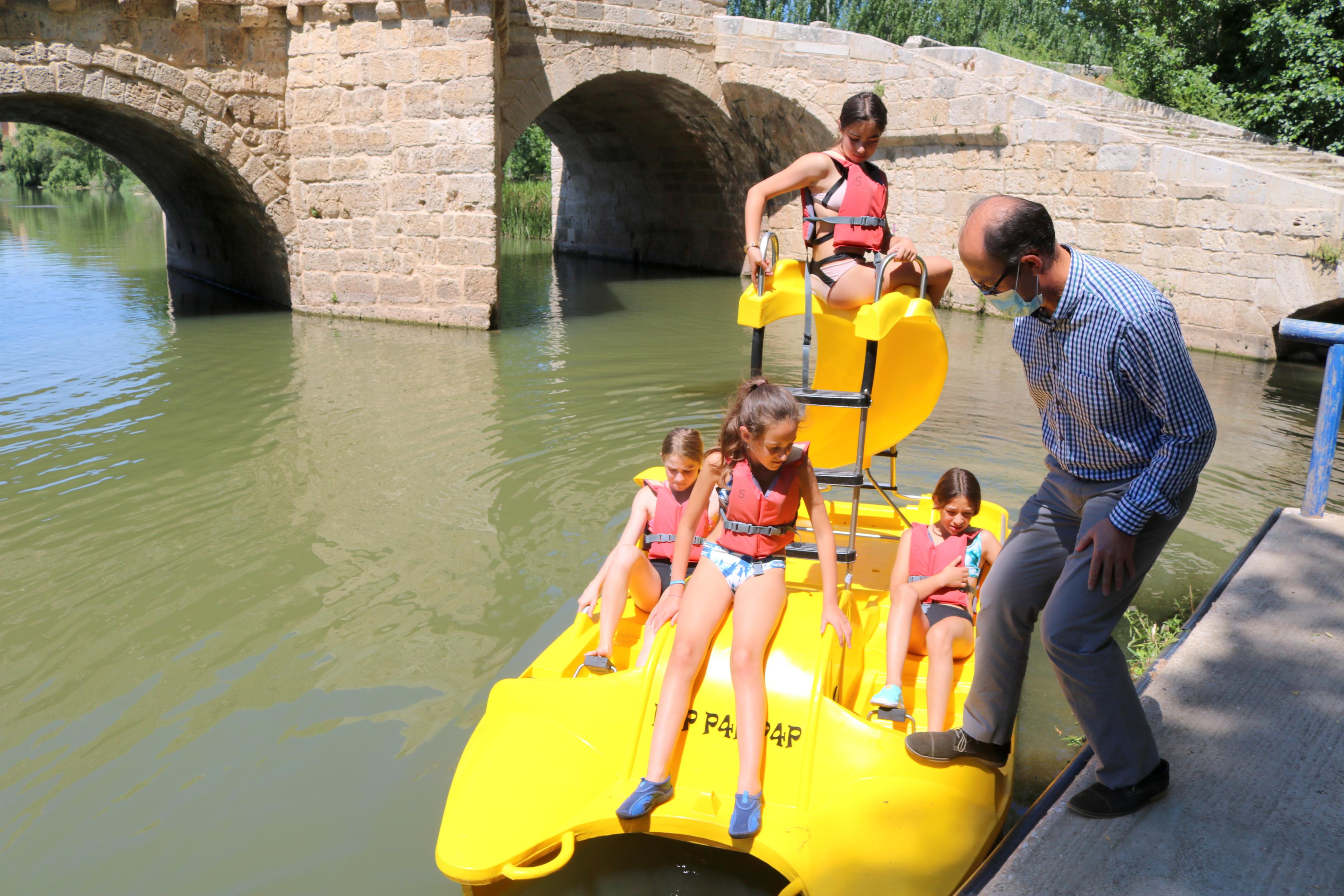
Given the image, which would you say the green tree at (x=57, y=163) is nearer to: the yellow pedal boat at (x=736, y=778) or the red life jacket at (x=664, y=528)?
the red life jacket at (x=664, y=528)

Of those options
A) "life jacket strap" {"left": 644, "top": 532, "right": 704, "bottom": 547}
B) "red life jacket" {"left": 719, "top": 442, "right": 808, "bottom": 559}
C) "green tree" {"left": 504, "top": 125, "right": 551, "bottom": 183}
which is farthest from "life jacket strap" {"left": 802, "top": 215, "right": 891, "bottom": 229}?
"green tree" {"left": 504, "top": 125, "right": 551, "bottom": 183}

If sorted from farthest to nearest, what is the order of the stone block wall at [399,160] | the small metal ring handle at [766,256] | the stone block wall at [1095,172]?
the stone block wall at [399,160] → the stone block wall at [1095,172] → the small metal ring handle at [766,256]

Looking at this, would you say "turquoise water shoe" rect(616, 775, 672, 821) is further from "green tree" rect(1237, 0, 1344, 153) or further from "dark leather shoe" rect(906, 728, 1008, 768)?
"green tree" rect(1237, 0, 1344, 153)

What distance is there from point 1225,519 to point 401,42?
30.0 feet

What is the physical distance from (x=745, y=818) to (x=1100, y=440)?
47.2 inches

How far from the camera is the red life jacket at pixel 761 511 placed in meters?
2.87

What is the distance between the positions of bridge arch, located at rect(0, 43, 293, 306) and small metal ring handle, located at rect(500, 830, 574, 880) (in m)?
10.5

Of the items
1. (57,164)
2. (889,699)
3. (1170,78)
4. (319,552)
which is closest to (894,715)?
(889,699)

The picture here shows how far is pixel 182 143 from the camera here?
1211 centimetres

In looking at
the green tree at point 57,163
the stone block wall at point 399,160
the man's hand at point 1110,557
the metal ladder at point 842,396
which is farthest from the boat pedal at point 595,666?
the green tree at point 57,163

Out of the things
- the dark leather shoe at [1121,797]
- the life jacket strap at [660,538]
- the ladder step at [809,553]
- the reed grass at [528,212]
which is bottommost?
the dark leather shoe at [1121,797]

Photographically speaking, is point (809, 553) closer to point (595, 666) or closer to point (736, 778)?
point (595, 666)

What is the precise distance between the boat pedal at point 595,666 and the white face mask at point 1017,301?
1528mm

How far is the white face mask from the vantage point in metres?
2.11
